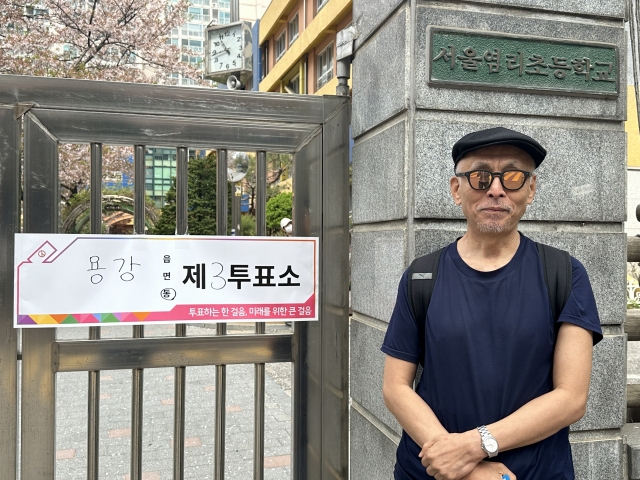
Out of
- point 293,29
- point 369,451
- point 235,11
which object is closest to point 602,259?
point 369,451

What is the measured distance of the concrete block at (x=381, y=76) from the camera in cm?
259

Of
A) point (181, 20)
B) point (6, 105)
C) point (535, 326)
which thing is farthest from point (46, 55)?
point (535, 326)

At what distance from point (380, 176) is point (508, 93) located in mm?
644

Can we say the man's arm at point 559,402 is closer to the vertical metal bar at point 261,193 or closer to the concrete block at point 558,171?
the concrete block at point 558,171

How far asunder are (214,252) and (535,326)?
58.6 inches

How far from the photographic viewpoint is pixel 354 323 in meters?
3.14

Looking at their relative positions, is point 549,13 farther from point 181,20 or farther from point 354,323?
point 181,20

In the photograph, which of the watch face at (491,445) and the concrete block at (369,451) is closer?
the watch face at (491,445)

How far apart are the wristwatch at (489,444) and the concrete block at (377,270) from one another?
0.92 m

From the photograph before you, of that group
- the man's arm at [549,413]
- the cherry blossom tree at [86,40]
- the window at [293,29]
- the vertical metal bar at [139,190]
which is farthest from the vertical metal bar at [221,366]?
the window at [293,29]

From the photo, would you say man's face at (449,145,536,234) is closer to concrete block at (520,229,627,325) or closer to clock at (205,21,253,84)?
concrete block at (520,229,627,325)

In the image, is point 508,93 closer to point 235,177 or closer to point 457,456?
point 235,177

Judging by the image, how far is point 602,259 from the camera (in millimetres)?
2723

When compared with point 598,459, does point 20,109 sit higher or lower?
higher
